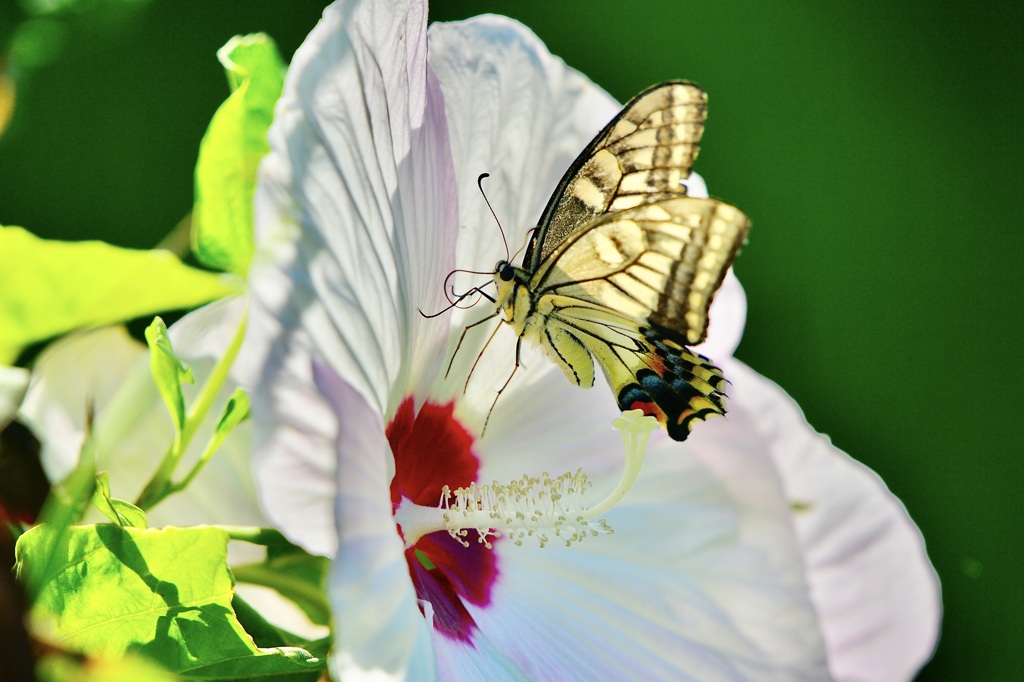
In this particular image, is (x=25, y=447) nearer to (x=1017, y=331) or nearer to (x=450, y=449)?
(x=450, y=449)

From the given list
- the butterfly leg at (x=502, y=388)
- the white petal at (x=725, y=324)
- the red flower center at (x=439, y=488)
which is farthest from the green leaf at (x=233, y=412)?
the white petal at (x=725, y=324)

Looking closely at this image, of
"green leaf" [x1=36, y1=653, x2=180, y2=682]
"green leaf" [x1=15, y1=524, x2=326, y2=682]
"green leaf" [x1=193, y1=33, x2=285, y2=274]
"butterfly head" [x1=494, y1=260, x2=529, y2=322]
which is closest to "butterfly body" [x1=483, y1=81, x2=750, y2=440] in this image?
"butterfly head" [x1=494, y1=260, x2=529, y2=322]

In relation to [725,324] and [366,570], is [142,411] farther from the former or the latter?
[725,324]

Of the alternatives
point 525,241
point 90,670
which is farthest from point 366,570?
point 525,241

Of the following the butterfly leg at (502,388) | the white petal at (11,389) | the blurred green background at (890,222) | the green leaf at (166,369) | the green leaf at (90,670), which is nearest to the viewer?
the green leaf at (90,670)

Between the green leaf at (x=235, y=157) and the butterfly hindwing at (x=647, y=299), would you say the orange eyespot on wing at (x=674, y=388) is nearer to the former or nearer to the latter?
the butterfly hindwing at (x=647, y=299)

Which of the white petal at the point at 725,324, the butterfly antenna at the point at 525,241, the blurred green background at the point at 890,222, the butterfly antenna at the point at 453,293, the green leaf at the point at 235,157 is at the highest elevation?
the green leaf at the point at 235,157

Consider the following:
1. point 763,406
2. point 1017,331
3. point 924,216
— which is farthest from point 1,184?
point 1017,331
